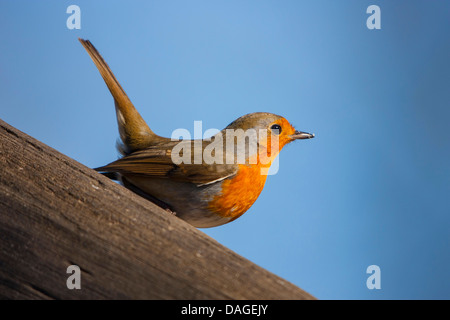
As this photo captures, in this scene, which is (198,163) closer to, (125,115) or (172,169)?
(172,169)

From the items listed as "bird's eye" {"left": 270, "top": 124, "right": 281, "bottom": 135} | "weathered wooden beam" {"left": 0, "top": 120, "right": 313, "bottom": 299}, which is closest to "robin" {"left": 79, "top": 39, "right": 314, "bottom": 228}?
"bird's eye" {"left": 270, "top": 124, "right": 281, "bottom": 135}

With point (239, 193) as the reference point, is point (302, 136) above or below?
above

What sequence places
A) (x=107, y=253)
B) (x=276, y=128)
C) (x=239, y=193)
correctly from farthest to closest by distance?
1. (x=276, y=128)
2. (x=239, y=193)
3. (x=107, y=253)

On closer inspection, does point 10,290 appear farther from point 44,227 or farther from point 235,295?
point 235,295

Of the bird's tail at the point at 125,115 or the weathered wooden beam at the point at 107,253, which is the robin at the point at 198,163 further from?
the weathered wooden beam at the point at 107,253

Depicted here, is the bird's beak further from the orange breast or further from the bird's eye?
the orange breast

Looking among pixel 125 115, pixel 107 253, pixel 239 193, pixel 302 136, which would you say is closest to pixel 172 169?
pixel 239 193
